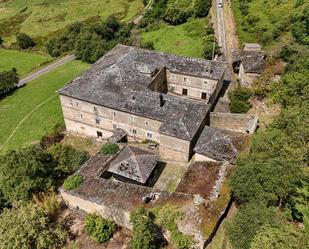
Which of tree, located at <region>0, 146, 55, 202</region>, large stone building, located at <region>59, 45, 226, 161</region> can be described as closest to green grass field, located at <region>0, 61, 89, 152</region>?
large stone building, located at <region>59, 45, 226, 161</region>

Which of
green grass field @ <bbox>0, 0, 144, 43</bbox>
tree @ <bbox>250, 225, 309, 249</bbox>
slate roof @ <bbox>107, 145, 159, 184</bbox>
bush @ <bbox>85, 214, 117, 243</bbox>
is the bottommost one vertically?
green grass field @ <bbox>0, 0, 144, 43</bbox>

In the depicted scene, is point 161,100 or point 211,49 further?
point 211,49

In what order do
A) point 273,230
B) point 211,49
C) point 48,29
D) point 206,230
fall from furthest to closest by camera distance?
point 48,29, point 211,49, point 206,230, point 273,230

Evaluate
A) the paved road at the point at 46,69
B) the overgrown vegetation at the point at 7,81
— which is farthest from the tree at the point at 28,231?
the paved road at the point at 46,69

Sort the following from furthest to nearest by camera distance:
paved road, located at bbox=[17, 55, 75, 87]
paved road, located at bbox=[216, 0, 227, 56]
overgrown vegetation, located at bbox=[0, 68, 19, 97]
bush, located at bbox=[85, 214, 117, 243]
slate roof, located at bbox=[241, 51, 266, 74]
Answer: paved road, located at bbox=[17, 55, 75, 87]
paved road, located at bbox=[216, 0, 227, 56]
overgrown vegetation, located at bbox=[0, 68, 19, 97]
slate roof, located at bbox=[241, 51, 266, 74]
bush, located at bbox=[85, 214, 117, 243]

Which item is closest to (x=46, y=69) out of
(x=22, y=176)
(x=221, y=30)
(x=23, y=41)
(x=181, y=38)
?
(x=23, y=41)

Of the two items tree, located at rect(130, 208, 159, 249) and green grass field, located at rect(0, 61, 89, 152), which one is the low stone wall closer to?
tree, located at rect(130, 208, 159, 249)

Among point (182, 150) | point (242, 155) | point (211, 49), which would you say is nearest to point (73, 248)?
point (182, 150)

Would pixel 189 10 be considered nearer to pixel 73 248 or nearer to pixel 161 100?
pixel 161 100

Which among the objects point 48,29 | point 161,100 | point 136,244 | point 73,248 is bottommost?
point 48,29
